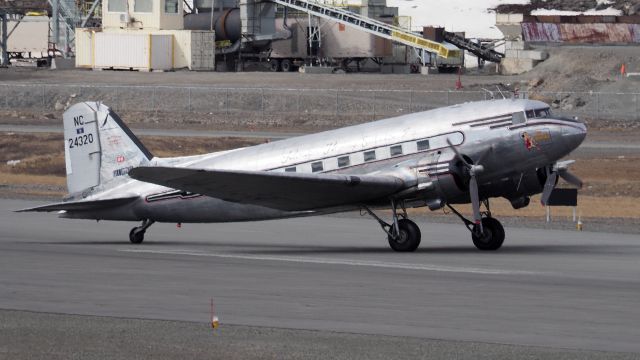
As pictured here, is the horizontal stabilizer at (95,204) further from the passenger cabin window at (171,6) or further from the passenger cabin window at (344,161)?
the passenger cabin window at (171,6)

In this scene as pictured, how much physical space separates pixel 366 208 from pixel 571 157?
32589 millimetres

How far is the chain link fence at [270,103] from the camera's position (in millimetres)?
81625

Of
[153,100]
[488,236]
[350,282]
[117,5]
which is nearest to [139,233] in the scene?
[488,236]

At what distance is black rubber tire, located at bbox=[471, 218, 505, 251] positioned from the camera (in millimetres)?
30766

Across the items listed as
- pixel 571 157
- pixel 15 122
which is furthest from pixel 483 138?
pixel 15 122

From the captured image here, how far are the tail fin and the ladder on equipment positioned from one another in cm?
7914

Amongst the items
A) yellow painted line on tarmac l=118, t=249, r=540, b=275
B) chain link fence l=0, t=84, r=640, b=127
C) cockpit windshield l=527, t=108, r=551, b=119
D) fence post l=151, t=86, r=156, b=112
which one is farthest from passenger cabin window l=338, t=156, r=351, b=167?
fence post l=151, t=86, r=156, b=112

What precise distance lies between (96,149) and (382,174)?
811 centimetres

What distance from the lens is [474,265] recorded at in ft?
90.2

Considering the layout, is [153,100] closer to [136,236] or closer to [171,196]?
[136,236]

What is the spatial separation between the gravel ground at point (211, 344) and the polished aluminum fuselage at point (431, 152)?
1119 centimetres

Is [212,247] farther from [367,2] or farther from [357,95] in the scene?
[367,2]

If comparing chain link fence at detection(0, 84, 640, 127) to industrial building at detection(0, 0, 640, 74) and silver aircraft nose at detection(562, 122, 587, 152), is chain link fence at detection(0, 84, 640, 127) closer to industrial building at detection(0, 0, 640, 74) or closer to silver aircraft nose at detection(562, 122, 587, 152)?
industrial building at detection(0, 0, 640, 74)

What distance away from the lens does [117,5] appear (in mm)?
109562
